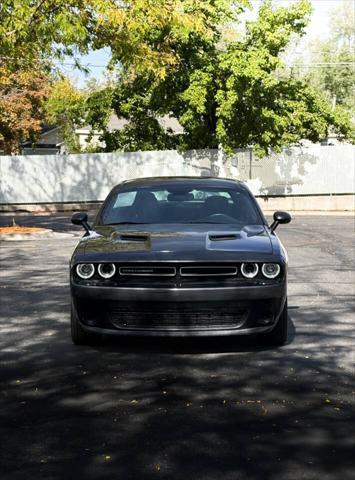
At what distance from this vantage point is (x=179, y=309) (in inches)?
251

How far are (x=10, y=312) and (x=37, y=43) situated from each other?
38.3 feet

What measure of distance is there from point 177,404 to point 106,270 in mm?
1654

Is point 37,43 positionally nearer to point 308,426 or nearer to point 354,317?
point 354,317

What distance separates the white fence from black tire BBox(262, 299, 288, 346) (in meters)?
24.5

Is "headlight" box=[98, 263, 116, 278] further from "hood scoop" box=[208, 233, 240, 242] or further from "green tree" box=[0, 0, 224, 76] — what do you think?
"green tree" box=[0, 0, 224, 76]

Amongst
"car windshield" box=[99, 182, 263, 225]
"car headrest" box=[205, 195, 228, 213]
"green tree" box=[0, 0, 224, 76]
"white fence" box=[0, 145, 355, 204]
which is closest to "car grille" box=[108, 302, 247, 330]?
"car windshield" box=[99, 182, 263, 225]

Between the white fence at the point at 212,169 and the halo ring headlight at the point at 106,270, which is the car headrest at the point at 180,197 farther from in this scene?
the white fence at the point at 212,169

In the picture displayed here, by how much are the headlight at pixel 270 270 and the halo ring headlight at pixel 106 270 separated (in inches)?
48.5

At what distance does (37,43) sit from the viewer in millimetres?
18922

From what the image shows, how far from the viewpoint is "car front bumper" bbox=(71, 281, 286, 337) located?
20.8 ft

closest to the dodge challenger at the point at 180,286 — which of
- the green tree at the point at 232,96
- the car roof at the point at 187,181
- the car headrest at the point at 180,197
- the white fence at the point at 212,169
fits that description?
the car headrest at the point at 180,197

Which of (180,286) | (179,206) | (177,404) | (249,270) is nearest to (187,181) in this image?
(179,206)

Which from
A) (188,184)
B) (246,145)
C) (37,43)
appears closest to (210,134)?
(246,145)

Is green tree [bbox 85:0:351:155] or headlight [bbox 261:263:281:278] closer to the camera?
headlight [bbox 261:263:281:278]
